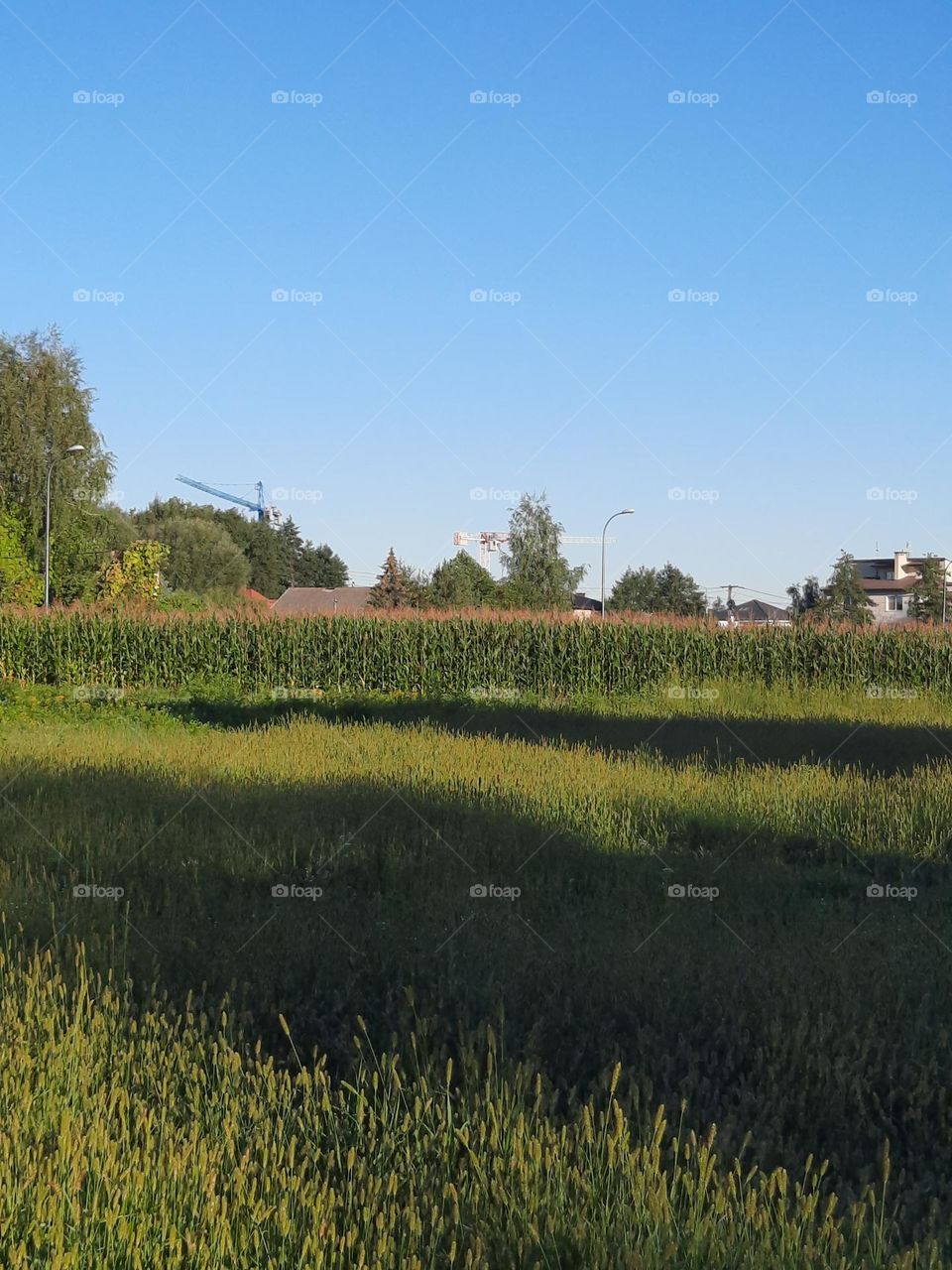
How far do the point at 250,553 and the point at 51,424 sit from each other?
61.7m

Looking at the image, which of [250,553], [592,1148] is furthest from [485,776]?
[250,553]

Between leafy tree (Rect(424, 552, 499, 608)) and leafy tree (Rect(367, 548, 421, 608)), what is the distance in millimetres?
1756

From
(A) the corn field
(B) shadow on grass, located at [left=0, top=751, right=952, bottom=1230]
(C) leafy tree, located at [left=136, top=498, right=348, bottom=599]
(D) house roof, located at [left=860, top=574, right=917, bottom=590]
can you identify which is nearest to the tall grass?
(B) shadow on grass, located at [left=0, top=751, right=952, bottom=1230]

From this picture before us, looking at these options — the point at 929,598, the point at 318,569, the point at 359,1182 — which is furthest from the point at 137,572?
the point at 318,569

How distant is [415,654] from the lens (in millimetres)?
27797

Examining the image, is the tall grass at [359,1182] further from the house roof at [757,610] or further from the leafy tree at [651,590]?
the house roof at [757,610]

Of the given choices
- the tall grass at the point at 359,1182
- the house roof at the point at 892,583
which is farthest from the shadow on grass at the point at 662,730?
the house roof at the point at 892,583

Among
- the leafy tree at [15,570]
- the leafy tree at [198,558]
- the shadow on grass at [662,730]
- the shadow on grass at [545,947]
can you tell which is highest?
the leafy tree at [198,558]

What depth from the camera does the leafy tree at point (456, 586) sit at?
71031 millimetres

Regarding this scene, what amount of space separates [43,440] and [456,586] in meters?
27.4

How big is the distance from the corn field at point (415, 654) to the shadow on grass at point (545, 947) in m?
18.3

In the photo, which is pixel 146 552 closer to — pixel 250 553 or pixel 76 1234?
pixel 76 1234

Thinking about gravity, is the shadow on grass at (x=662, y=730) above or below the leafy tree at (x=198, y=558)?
below

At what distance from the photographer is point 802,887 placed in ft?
25.7
